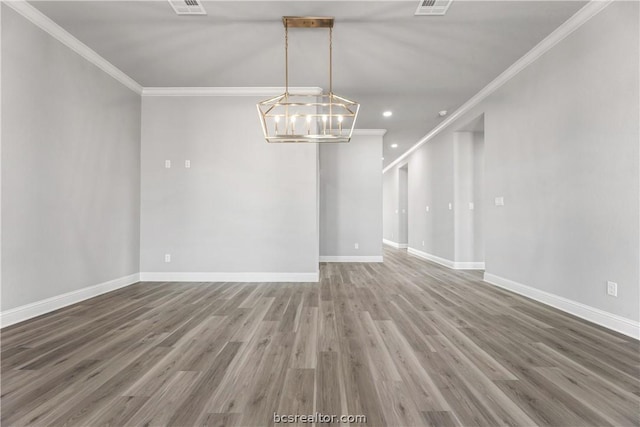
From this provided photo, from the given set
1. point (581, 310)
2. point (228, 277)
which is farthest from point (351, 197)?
point (581, 310)

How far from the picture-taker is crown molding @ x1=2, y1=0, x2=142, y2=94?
2746 mm

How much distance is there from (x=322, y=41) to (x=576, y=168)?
2.99 m

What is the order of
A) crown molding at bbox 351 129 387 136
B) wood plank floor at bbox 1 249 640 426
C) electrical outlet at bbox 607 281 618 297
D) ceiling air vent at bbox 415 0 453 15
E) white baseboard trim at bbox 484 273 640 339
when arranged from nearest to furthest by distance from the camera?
1. wood plank floor at bbox 1 249 640 426
2. white baseboard trim at bbox 484 273 640 339
3. electrical outlet at bbox 607 281 618 297
4. ceiling air vent at bbox 415 0 453 15
5. crown molding at bbox 351 129 387 136

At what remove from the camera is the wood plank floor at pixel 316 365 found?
4.75 ft

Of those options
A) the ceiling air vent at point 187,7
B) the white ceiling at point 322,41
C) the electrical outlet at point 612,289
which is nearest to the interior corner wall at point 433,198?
the white ceiling at point 322,41

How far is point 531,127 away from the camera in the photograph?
3631mm

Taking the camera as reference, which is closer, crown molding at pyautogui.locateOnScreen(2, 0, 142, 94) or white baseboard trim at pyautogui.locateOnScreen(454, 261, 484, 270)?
crown molding at pyautogui.locateOnScreen(2, 0, 142, 94)

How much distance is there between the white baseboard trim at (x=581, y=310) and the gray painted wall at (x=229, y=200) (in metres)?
2.74

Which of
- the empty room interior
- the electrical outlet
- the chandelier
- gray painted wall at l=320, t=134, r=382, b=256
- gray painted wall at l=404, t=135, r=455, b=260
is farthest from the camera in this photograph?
gray painted wall at l=320, t=134, r=382, b=256

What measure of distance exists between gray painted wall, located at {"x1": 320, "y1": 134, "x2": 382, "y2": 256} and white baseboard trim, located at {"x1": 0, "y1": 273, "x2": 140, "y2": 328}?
13.2 ft

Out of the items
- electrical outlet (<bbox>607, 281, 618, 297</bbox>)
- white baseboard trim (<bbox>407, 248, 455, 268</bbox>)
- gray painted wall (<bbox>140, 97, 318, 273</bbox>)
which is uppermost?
gray painted wall (<bbox>140, 97, 318, 273</bbox>)

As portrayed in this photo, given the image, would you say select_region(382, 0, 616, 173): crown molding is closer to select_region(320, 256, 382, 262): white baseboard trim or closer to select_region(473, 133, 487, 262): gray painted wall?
select_region(473, 133, 487, 262): gray painted wall

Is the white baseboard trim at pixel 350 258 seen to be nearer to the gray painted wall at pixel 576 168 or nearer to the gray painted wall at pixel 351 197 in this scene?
the gray painted wall at pixel 351 197

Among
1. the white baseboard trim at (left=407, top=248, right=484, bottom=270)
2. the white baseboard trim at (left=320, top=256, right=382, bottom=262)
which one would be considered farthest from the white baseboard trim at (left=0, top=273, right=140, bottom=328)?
the white baseboard trim at (left=407, top=248, right=484, bottom=270)
